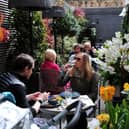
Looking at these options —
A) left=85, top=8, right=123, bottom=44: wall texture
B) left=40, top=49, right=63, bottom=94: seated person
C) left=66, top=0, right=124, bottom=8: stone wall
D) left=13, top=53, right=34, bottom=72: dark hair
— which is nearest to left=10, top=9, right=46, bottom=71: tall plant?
left=40, top=49, right=63, bottom=94: seated person

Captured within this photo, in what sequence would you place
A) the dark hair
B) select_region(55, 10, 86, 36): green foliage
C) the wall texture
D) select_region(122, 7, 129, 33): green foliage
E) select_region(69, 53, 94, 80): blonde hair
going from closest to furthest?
select_region(122, 7, 129, 33): green foliage → the dark hair → select_region(69, 53, 94, 80): blonde hair → select_region(55, 10, 86, 36): green foliage → the wall texture

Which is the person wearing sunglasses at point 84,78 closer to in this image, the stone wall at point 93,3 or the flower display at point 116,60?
the flower display at point 116,60

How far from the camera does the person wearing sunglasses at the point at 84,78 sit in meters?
5.21

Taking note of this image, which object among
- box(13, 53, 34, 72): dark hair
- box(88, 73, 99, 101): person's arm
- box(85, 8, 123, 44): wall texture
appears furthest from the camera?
box(85, 8, 123, 44): wall texture

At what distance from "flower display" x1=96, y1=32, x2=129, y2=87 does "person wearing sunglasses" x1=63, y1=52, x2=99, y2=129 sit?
6.81 feet

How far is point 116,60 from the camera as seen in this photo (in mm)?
3023

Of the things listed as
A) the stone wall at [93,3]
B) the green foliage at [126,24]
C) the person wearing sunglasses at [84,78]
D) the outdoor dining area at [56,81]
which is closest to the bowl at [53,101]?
the outdoor dining area at [56,81]

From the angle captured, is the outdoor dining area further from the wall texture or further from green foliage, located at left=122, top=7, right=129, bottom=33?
the wall texture

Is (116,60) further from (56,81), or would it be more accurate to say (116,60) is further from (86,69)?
(56,81)

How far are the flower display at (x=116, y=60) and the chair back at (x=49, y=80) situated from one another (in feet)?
9.70

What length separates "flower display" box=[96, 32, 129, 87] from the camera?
2988 mm

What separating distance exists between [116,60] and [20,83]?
1200mm

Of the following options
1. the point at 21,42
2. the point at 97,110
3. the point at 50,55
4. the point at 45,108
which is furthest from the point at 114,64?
the point at 21,42

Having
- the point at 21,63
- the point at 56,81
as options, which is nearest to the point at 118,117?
the point at 21,63
